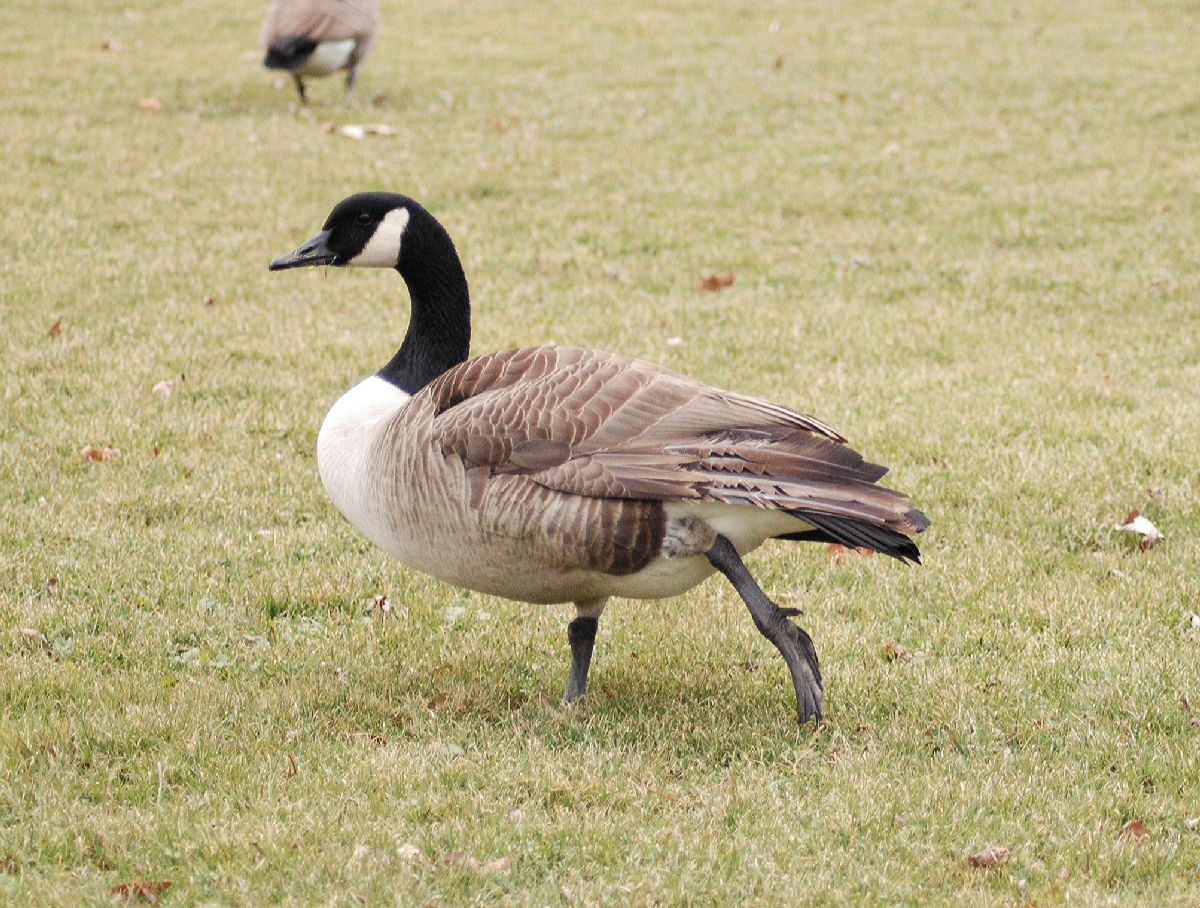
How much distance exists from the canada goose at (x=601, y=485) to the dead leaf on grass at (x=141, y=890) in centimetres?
144

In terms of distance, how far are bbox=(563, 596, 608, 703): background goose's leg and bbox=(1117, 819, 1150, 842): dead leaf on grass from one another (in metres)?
1.89

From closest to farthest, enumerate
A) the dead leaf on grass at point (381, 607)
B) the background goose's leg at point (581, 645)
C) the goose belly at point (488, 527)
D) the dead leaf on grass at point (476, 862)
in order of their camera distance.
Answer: the dead leaf on grass at point (476, 862), the goose belly at point (488, 527), the background goose's leg at point (581, 645), the dead leaf on grass at point (381, 607)

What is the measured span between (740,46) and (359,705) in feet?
48.9

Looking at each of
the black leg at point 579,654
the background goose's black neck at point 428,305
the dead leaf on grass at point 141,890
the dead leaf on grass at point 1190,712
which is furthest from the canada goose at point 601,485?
the dead leaf on grass at point 141,890

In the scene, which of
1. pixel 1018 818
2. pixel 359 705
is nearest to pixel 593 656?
pixel 359 705

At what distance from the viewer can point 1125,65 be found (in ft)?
56.0

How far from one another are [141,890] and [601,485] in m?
1.78

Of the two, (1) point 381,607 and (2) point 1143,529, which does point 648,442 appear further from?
(2) point 1143,529

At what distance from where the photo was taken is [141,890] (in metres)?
3.80

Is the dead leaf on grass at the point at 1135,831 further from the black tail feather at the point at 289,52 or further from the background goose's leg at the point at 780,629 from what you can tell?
the black tail feather at the point at 289,52

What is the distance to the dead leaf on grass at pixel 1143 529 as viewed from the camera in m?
6.46

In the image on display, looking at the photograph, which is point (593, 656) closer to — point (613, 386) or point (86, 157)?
point (613, 386)

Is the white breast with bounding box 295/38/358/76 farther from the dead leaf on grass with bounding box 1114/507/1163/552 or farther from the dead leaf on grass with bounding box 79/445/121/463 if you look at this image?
the dead leaf on grass with bounding box 1114/507/1163/552

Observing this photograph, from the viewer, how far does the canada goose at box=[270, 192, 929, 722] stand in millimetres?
4508
